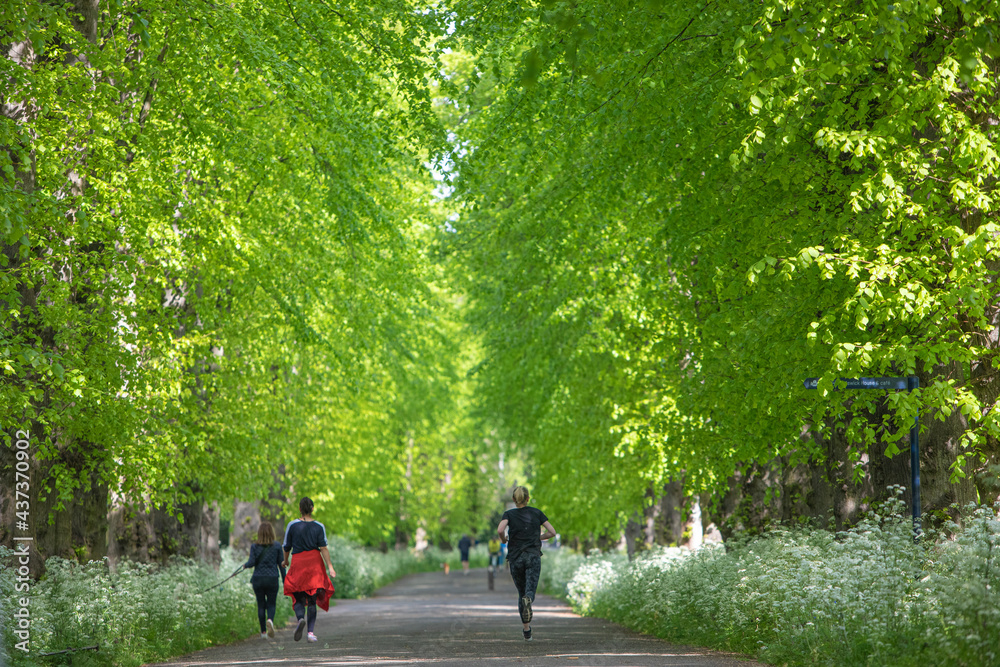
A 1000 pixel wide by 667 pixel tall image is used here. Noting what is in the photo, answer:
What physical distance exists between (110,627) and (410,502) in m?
48.7

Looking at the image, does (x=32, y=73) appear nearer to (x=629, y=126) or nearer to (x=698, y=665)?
(x=629, y=126)

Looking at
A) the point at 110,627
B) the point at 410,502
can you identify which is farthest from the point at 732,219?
the point at 410,502

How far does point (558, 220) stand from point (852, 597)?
7.03 m

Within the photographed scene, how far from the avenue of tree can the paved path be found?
7.81 ft

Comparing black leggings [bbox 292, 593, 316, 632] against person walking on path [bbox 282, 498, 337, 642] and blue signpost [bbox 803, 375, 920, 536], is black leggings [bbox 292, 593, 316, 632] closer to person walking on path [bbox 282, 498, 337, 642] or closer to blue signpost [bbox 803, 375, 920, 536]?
person walking on path [bbox 282, 498, 337, 642]

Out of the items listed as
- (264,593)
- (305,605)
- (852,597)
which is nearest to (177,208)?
(305,605)

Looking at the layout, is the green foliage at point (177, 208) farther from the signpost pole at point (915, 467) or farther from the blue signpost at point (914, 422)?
the signpost pole at point (915, 467)

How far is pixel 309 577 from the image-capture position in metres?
13.8

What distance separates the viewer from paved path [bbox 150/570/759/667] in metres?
11.3

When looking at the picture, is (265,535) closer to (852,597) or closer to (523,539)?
(523,539)

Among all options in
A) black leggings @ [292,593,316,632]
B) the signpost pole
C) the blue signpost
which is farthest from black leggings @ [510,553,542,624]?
the signpost pole

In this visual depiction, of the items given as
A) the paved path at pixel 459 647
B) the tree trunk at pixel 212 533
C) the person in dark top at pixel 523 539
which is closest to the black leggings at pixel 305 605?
the paved path at pixel 459 647

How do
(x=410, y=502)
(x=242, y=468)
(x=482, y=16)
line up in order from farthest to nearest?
(x=410, y=502), (x=242, y=468), (x=482, y=16)

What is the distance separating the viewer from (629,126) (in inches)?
468
